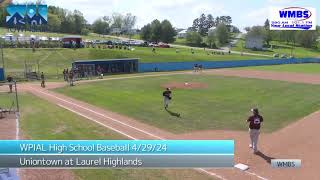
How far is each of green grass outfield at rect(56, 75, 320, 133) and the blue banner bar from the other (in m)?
8.59

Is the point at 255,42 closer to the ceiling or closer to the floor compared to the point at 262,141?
closer to the ceiling

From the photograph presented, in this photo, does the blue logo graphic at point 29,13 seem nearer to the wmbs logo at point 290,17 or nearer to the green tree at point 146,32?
the wmbs logo at point 290,17

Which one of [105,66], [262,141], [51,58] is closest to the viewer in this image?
[262,141]

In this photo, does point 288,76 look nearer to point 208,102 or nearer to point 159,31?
point 208,102

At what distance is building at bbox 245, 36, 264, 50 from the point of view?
138250 millimetres

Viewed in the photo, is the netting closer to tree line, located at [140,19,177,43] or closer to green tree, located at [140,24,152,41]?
tree line, located at [140,19,177,43]

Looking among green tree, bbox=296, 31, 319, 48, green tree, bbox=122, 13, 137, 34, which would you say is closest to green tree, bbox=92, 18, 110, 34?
green tree, bbox=122, 13, 137, 34

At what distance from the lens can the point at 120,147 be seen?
13.5 m

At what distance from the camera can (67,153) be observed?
13.0 metres

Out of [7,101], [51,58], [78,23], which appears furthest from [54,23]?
[7,101]

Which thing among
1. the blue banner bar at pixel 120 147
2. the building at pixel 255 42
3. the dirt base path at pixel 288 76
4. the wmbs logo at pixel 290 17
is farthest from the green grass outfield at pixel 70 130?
the building at pixel 255 42

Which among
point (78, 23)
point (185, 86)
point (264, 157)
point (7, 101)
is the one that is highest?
point (78, 23)

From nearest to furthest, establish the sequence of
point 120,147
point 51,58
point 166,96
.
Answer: point 120,147, point 166,96, point 51,58

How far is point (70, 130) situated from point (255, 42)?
12447cm
